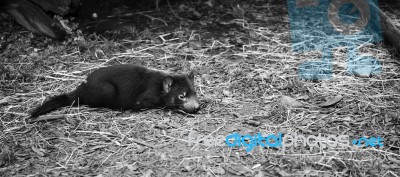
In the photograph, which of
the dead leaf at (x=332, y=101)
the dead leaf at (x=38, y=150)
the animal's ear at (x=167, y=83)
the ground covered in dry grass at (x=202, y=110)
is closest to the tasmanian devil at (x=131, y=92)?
the animal's ear at (x=167, y=83)

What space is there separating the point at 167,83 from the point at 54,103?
46.4 inches

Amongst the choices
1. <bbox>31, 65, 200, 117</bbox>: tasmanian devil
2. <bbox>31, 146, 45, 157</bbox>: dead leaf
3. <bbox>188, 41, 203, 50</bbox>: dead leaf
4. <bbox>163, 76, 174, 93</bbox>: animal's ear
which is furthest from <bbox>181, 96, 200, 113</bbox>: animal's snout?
<bbox>188, 41, 203, 50</bbox>: dead leaf

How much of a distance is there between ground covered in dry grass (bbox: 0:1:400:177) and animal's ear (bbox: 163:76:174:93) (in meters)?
0.27

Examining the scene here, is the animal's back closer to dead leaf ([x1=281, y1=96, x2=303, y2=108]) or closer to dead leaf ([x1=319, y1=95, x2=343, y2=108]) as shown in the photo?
dead leaf ([x1=281, y1=96, x2=303, y2=108])

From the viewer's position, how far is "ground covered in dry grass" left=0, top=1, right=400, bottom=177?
3.50 metres

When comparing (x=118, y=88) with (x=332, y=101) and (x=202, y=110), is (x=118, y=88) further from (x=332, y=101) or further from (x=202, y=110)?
(x=332, y=101)

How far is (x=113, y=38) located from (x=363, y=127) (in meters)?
3.64

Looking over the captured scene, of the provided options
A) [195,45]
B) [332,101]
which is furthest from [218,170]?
[195,45]

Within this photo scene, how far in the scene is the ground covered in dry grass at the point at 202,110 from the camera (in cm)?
350

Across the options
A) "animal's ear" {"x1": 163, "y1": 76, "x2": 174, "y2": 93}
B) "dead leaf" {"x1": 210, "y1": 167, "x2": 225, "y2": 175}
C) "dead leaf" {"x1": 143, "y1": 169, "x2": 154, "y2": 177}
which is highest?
"animal's ear" {"x1": 163, "y1": 76, "x2": 174, "y2": 93}

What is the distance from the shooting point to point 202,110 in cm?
443

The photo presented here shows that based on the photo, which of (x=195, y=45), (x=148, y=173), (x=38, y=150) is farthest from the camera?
(x=195, y=45)

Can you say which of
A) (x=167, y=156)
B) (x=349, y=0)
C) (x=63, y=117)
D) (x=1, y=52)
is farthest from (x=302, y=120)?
(x=1, y=52)

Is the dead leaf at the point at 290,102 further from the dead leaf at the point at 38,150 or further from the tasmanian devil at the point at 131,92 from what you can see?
the dead leaf at the point at 38,150
